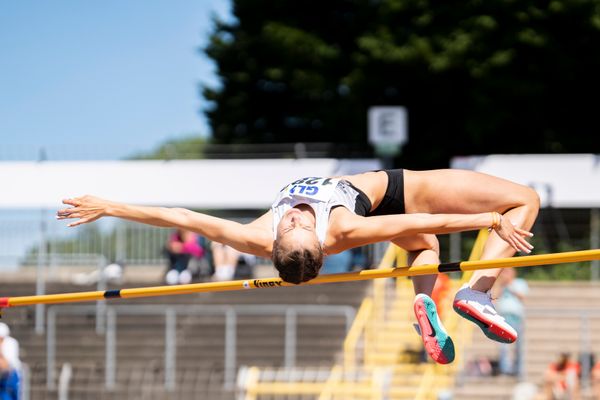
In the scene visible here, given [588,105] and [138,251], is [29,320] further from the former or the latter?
[588,105]

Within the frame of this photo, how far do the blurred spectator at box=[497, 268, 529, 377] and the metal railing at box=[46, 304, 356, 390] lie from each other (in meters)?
2.12

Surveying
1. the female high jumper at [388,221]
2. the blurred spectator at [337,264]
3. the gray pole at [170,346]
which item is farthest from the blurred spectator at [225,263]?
the female high jumper at [388,221]

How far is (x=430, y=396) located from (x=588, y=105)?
14218 mm

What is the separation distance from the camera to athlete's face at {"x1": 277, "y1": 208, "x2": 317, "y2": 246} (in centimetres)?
700

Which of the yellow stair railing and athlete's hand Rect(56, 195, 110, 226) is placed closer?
athlete's hand Rect(56, 195, 110, 226)

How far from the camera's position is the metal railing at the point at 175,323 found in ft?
48.4

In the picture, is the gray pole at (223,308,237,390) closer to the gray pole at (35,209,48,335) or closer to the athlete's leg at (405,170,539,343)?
the gray pole at (35,209,48,335)

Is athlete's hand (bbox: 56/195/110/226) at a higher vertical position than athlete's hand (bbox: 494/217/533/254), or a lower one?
higher

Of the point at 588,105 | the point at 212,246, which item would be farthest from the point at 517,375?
the point at 588,105

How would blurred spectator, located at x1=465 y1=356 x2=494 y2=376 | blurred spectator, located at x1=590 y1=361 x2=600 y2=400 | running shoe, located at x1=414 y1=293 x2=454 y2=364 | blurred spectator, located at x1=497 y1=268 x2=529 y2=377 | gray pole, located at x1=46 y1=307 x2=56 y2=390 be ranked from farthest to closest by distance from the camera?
gray pole, located at x1=46 y1=307 x2=56 y2=390, blurred spectator, located at x1=465 y1=356 x2=494 y2=376, blurred spectator, located at x1=497 y1=268 x2=529 y2=377, blurred spectator, located at x1=590 y1=361 x2=600 y2=400, running shoe, located at x1=414 y1=293 x2=454 y2=364

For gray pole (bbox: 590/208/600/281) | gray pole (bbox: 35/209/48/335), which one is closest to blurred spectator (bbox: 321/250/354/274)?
gray pole (bbox: 590/208/600/281)

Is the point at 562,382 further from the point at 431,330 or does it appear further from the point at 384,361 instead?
the point at 431,330

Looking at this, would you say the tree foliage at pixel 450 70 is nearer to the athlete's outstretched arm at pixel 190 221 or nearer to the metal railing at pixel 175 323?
the metal railing at pixel 175 323

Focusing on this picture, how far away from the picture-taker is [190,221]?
7.27 m
